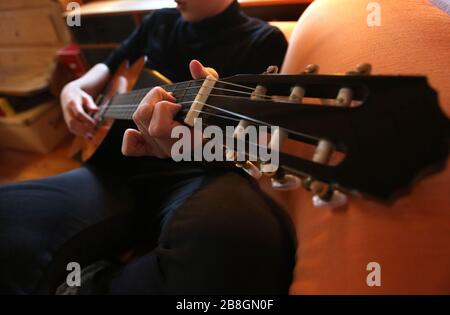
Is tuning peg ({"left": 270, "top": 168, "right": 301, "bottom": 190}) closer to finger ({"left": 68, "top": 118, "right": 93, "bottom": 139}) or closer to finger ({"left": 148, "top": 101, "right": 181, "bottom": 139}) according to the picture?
finger ({"left": 148, "top": 101, "right": 181, "bottom": 139})

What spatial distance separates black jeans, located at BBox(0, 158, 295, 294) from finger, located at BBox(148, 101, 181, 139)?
0.20m

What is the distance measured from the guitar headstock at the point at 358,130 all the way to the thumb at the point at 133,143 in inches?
12.7

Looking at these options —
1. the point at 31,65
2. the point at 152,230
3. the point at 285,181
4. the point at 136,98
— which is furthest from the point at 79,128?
the point at 31,65

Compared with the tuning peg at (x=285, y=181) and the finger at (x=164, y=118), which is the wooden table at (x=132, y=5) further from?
the tuning peg at (x=285, y=181)

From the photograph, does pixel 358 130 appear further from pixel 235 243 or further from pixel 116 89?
pixel 116 89

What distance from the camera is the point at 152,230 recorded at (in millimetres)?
792

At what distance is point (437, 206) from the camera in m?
0.37

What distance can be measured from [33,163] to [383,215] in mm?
1722

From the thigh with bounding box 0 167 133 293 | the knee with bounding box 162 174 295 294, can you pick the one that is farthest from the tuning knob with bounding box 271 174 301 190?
the thigh with bounding box 0 167 133 293

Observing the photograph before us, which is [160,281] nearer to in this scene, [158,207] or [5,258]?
[158,207]

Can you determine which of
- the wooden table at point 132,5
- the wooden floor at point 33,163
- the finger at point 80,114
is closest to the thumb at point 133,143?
the finger at point 80,114

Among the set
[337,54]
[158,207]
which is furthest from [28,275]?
[337,54]
